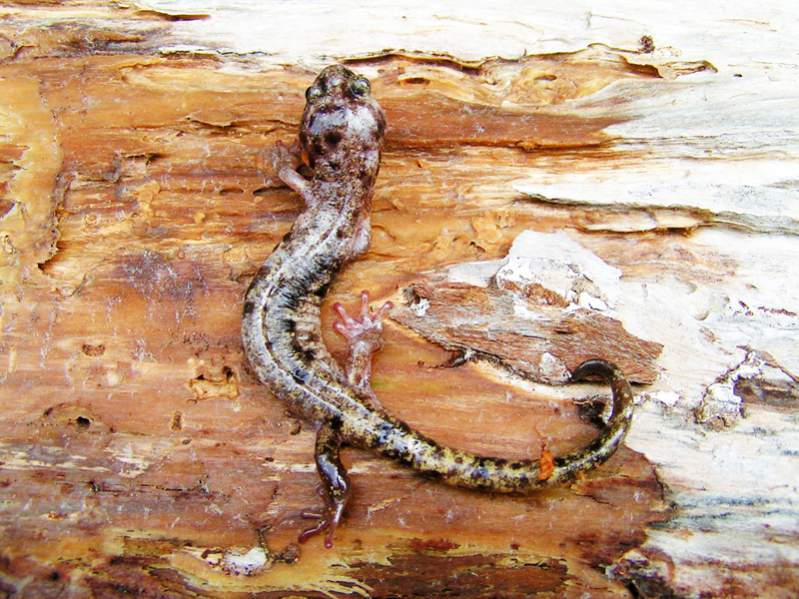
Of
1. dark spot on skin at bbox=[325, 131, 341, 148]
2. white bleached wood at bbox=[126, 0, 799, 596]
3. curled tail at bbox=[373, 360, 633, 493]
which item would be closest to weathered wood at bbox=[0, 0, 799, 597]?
white bleached wood at bbox=[126, 0, 799, 596]

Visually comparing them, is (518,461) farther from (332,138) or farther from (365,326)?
(332,138)

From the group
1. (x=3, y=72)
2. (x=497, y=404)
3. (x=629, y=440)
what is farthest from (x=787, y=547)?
(x=3, y=72)

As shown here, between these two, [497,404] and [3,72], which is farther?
[3,72]

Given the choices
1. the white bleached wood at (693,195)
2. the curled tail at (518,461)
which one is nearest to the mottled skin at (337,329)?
the curled tail at (518,461)

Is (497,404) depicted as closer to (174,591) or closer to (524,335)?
(524,335)

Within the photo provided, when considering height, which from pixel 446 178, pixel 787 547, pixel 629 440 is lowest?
pixel 787 547

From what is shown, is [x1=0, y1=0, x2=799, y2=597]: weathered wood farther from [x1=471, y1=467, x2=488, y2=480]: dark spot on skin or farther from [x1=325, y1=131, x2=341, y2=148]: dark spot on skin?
[x1=325, y1=131, x2=341, y2=148]: dark spot on skin

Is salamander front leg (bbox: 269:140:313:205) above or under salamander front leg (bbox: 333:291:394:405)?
above
